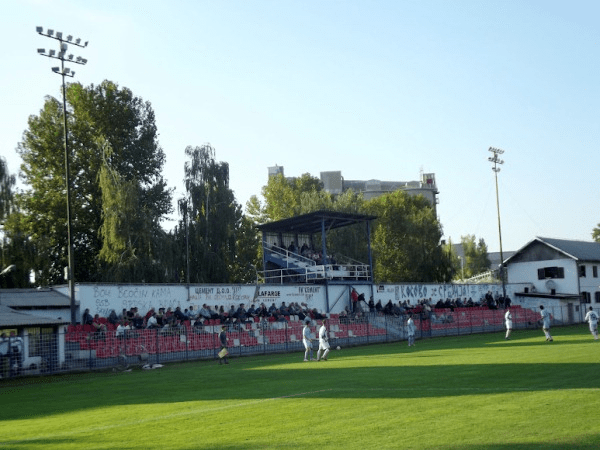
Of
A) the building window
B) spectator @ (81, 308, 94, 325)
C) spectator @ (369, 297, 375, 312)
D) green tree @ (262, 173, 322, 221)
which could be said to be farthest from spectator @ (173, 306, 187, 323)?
green tree @ (262, 173, 322, 221)

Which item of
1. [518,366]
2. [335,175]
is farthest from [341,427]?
[335,175]

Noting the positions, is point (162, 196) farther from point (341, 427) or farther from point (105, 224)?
point (341, 427)

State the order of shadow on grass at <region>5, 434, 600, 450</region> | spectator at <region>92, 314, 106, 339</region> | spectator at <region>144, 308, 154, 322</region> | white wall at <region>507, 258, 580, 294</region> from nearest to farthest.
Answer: shadow on grass at <region>5, 434, 600, 450</region> → spectator at <region>92, 314, 106, 339</region> → spectator at <region>144, 308, 154, 322</region> → white wall at <region>507, 258, 580, 294</region>

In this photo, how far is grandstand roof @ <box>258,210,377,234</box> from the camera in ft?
182

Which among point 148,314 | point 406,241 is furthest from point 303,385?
point 406,241

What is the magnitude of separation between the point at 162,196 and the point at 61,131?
36.6 ft

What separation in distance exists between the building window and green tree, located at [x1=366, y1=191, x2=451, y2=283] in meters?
12.0

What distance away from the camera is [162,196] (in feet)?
229

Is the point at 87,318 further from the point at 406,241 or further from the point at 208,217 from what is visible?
the point at 406,241

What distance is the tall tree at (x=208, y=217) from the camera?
6375 centimetres

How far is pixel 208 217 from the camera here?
6506 centimetres

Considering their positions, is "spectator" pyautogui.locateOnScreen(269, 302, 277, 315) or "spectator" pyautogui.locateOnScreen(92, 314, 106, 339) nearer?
"spectator" pyautogui.locateOnScreen(92, 314, 106, 339)

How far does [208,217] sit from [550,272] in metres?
38.4

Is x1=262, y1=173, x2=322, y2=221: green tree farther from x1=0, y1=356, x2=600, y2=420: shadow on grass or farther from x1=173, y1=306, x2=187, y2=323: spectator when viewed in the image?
x1=0, y1=356, x2=600, y2=420: shadow on grass
